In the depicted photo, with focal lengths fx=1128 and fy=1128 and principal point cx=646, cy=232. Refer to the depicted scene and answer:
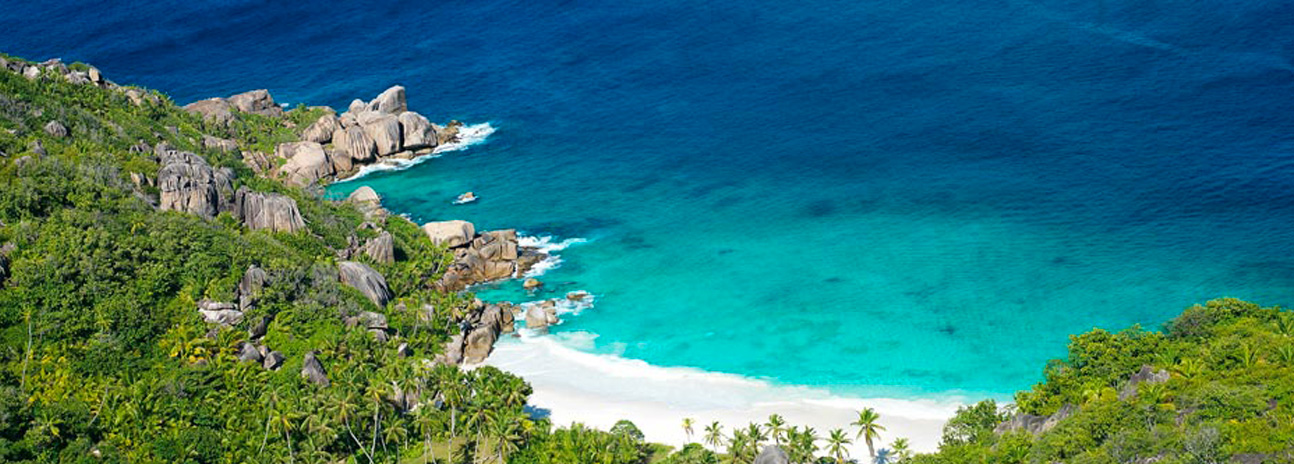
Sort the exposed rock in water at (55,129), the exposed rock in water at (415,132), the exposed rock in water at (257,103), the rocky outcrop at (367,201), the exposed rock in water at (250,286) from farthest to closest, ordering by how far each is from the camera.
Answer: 1. the exposed rock in water at (257,103)
2. the exposed rock in water at (415,132)
3. the rocky outcrop at (367,201)
4. the exposed rock in water at (55,129)
5. the exposed rock in water at (250,286)

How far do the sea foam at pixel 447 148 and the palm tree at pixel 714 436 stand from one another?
8438 cm

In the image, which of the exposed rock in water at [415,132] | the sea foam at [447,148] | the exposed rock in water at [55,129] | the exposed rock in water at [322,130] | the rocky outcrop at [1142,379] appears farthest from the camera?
the exposed rock in water at [415,132]

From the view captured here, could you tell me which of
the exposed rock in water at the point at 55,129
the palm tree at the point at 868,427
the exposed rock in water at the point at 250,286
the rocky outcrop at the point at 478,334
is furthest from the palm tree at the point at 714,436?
the exposed rock in water at the point at 55,129

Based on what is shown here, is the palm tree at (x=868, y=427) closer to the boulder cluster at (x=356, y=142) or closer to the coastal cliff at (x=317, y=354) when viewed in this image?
the coastal cliff at (x=317, y=354)

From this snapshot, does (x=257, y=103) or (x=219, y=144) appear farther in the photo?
(x=257, y=103)

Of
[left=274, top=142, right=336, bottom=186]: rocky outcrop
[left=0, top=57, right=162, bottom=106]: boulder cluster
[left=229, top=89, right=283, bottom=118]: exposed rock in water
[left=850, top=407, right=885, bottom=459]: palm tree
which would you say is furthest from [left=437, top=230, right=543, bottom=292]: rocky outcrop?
[left=0, top=57, right=162, bottom=106]: boulder cluster

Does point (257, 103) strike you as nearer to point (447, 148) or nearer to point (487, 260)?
point (447, 148)

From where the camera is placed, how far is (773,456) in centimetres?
8225

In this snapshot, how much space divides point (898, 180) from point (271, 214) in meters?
76.8

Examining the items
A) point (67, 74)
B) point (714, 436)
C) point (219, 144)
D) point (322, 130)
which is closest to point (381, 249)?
point (219, 144)

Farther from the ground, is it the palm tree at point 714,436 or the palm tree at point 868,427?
the palm tree at point 868,427

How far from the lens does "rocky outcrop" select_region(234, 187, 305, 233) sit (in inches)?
4823

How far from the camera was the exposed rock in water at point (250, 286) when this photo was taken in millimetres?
104688

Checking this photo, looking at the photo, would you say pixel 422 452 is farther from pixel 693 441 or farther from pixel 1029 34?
pixel 1029 34
